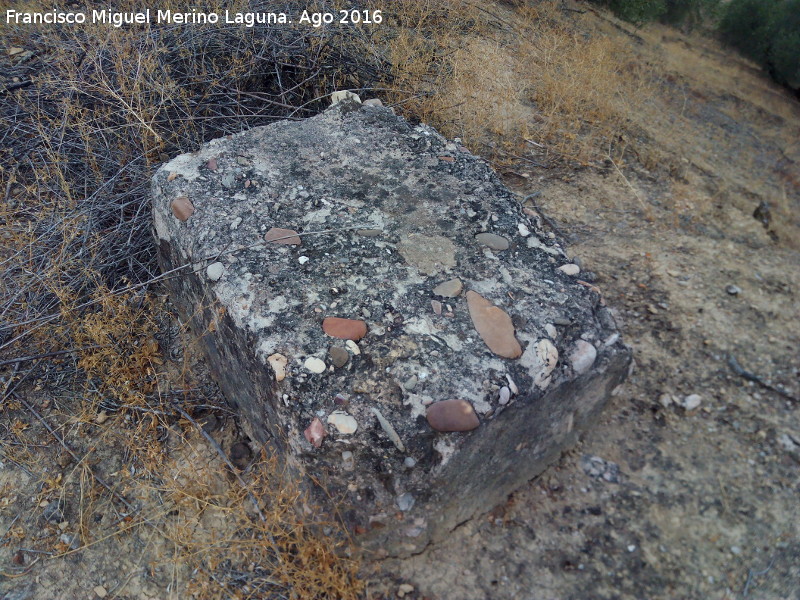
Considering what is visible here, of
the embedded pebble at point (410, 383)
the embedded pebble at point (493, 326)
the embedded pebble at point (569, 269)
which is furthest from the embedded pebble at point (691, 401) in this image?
the embedded pebble at point (410, 383)

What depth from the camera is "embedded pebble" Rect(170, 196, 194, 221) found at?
2076 millimetres

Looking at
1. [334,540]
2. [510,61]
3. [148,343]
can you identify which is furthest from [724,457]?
[510,61]

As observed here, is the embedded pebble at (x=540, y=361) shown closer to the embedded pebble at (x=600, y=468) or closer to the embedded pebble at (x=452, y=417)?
the embedded pebble at (x=452, y=417)

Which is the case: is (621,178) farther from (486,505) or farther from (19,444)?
(19,444)

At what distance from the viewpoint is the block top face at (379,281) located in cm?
162

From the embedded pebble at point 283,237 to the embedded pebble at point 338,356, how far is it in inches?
18.6

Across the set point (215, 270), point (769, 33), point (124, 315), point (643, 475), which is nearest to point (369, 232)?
point (215, 270)

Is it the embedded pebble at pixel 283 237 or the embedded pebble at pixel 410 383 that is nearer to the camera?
the embedded pebble at pixel 410 383

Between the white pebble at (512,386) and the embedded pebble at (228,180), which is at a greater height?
the embedded pebble at (228,180)

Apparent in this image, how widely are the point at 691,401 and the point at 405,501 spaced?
1210mm

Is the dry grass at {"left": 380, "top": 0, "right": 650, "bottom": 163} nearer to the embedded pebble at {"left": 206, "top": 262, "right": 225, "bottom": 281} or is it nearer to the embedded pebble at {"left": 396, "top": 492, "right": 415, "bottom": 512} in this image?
the embedded pebble at {"left": 206, "top": 262, "right": 225, "bottom": 281}

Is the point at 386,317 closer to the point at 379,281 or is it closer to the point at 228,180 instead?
the point at 379,281

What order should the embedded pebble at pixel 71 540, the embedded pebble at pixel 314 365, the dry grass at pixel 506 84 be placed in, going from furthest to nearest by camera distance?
the dry grass at pixel 506 84 < the embedded pebble at pixel 71 540 < the embedded pebble at pixel 314 365

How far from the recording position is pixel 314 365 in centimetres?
167
